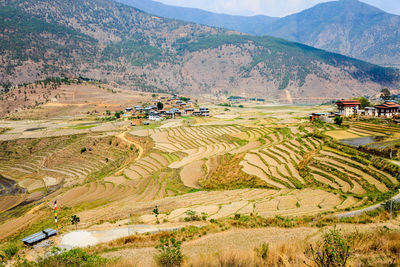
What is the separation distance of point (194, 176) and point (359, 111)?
50.1 m

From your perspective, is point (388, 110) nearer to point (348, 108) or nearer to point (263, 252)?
point (348, 108)

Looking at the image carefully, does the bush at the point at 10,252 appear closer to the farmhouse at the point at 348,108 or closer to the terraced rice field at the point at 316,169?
the terraced rice field at the point at 316,169

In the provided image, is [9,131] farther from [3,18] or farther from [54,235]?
[3,18]

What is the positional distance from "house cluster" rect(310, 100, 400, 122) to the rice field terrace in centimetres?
1581

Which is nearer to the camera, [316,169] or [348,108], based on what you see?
[316,169]

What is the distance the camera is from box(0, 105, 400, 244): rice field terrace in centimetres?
1894

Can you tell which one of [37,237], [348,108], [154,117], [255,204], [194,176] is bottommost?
[194,176]

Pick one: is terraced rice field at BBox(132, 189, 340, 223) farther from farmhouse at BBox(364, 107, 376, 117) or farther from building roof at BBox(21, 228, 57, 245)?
farmhouse at BBox(364, 107, 376, 117)

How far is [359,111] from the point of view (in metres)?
60.9

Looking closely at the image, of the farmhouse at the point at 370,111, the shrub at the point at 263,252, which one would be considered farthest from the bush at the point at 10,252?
the farmhouse at the point at 370,111

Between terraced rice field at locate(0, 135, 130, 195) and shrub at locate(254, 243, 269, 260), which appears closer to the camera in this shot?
shrub at locate(254, 243, 269, 260)

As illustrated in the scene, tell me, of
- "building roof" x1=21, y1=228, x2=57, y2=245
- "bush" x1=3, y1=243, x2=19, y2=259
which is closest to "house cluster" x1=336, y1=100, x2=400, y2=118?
"building roof" x1=21, y1=228, x2=57, y2=245

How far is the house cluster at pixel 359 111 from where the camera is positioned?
53209mm

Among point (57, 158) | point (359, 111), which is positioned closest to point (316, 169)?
point (359, 111)
